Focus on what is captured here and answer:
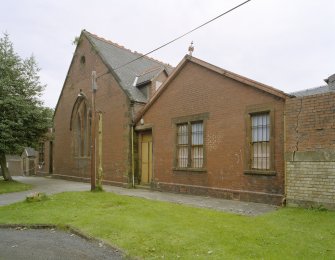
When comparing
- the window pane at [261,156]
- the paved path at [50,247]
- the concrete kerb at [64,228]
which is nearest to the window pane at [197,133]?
the window pane at [261,156]

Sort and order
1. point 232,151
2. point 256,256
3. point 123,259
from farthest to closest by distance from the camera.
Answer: point 232,151, point 123,259, point 256,256

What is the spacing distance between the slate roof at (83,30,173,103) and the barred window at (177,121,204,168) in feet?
13.4

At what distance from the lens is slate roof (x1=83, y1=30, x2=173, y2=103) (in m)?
18.4

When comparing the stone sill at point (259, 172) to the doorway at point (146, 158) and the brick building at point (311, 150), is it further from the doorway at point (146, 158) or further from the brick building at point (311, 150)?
the doorway at point (146, 158)

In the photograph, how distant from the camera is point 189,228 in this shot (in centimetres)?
761

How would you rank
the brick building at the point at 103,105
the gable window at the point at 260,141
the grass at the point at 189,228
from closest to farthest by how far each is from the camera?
the grass at the point at 189,228
the gable window at the point at 260,141
the brick building at the point at 103,105

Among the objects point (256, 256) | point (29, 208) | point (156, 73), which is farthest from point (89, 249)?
point (156, 73)

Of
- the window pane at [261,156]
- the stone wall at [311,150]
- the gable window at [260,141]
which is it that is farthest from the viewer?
the window pane at [261,156]

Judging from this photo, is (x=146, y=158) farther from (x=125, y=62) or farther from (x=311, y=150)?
(x=311, y=150)

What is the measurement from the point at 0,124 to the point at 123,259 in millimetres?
15617

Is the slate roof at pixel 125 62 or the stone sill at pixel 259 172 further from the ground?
the slate roof at pixel 125 62

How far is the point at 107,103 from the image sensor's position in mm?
19359

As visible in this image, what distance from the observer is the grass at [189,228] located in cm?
600

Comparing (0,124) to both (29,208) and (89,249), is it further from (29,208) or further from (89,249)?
(89,249)
